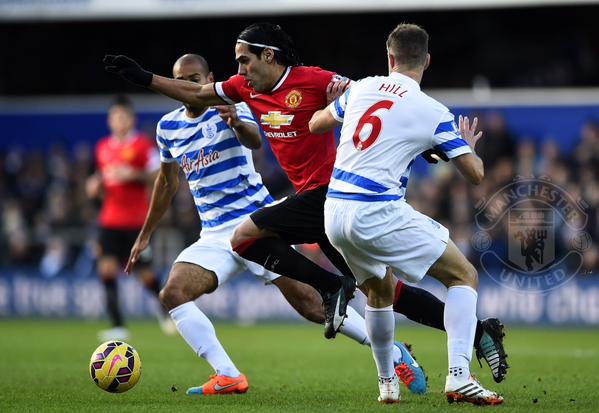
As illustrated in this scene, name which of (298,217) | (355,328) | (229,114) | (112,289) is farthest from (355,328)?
(112,289)

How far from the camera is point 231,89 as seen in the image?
739 centimetres

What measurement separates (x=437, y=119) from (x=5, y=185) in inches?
586

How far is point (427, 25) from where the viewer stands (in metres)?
19.5

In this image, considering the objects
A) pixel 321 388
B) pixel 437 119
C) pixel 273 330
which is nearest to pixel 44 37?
pixel 273 330

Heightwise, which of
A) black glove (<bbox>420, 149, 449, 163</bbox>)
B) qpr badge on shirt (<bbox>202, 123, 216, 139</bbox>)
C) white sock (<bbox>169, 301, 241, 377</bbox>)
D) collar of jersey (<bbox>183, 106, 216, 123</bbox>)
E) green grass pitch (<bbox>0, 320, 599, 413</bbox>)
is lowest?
green grass pitch (<bbox>0, 320, 599, 413</bbox>)

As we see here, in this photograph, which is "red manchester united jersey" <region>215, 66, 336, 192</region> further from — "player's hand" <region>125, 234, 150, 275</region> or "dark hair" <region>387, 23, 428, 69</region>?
"player's hand" <region>125, 234, 150, 275</region>

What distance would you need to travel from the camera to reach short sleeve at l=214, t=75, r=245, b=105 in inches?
290

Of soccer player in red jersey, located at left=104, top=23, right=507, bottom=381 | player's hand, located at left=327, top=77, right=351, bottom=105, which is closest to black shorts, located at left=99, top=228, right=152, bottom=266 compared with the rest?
soccer player in red jersey, located at left=104, top=23, right=507, bottom=381

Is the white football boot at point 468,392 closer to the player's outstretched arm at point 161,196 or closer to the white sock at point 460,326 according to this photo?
the white sock at point 460,326

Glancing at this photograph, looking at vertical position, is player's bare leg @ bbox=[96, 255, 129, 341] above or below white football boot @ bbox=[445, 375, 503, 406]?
above

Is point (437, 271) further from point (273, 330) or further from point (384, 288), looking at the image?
point (273, 330)

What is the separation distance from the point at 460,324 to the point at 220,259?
7.14ft

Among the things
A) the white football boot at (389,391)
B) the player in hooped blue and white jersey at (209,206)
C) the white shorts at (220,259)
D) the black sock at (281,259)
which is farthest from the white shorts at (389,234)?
the white shorts at (220,259)

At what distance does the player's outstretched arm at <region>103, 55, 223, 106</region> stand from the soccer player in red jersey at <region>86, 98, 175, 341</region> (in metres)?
6.35
